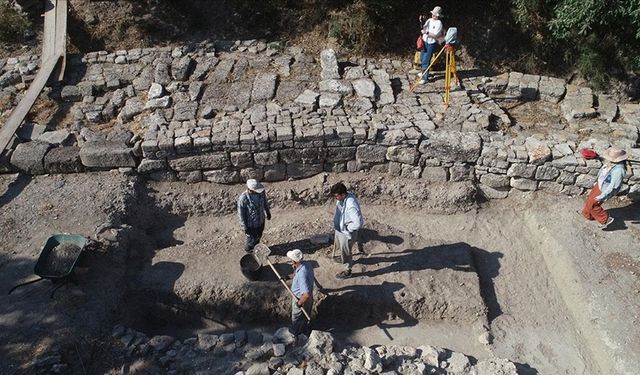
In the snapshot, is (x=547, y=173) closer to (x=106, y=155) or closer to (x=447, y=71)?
(x=447, y=71)

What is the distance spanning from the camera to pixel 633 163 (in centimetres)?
888

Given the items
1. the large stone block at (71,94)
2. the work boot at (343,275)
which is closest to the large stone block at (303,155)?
the work boot at (343,275)

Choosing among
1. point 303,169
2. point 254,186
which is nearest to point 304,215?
point 303,169

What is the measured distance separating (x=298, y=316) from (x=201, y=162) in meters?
3.59

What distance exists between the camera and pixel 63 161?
9.22m

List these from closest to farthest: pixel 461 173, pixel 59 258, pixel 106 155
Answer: pixel 59 258, pixel 106 155, pixel 461 173

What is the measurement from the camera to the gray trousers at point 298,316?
7.10 meters

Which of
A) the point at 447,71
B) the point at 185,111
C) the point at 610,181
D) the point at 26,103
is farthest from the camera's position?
the point at 26,103

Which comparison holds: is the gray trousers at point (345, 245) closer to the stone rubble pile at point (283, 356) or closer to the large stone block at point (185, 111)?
the stone rubble pile at point (283, 356)

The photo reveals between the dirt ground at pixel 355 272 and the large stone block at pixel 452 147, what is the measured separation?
0.63 metres

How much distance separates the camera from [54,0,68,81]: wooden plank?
11.2 meters

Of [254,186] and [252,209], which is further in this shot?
[252,209]

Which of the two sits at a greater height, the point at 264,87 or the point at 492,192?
the point at 264,87

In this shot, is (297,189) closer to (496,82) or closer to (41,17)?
(496,82)
